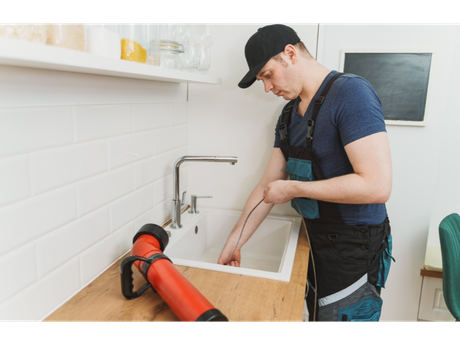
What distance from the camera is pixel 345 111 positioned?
1146 millimetres

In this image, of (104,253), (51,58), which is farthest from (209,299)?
(51,58)

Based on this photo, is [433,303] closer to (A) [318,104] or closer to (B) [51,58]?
(A) [318,104]

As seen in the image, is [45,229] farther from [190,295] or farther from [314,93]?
[314,93]

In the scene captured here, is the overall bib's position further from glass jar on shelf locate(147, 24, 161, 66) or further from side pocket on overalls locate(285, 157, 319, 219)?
glass jar on shelf locate(147, 24, 161, 66)

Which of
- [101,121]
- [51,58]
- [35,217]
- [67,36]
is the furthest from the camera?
[101,121]

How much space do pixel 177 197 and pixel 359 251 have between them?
75cm

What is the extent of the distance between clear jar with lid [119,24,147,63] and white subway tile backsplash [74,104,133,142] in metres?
0.19

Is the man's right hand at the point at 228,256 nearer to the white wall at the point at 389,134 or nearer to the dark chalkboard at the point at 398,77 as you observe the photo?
the white wall at the point at 389,134

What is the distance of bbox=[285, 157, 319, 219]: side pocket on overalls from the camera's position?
131 cm

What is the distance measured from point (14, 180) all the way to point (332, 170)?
0.98 meters

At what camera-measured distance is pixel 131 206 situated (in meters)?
1.29

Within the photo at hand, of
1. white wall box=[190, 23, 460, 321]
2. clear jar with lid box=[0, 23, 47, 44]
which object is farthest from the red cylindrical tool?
white wall box=[190, 23, 460, 321]
